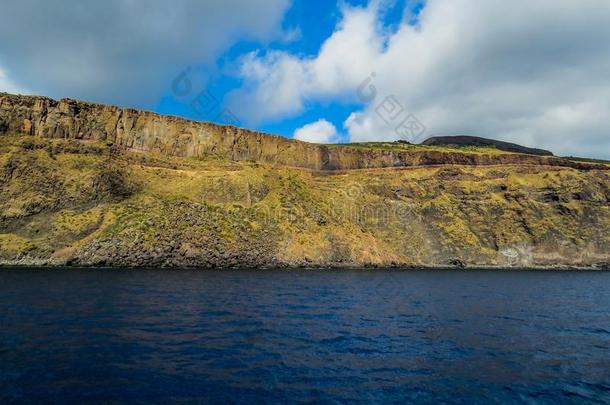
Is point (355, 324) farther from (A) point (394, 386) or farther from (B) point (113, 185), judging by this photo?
(B) point (113, 185)

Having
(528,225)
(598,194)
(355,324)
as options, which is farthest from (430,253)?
(355,324)

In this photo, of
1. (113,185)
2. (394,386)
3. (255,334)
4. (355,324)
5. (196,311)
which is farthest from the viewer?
(113,185)

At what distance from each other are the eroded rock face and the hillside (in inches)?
14.5

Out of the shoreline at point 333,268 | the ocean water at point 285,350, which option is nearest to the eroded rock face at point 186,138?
the shoreline at point 333,268

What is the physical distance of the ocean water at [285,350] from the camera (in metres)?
18.6

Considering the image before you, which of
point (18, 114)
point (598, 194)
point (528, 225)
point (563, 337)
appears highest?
point (18, 114)

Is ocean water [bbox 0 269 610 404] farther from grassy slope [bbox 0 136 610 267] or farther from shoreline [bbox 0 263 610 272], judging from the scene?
grassy slope [bbox 0 136 610 267]

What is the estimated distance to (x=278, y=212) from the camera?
370ft

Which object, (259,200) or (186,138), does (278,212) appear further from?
(186,138)

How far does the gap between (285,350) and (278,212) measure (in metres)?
87.7

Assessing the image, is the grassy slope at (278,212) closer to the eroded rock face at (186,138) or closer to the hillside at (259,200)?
the hillside at (259,200)

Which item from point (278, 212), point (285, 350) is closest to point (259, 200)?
point (278, 212)

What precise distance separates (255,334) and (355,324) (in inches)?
373

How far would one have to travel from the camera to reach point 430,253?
12569 cm
